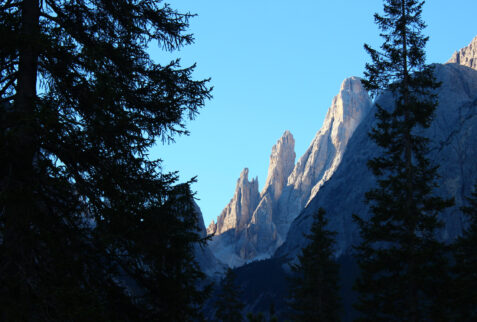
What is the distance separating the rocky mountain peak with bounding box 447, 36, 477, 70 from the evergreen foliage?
173 meters

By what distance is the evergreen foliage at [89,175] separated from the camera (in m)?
5.59

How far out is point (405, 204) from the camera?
1602cm

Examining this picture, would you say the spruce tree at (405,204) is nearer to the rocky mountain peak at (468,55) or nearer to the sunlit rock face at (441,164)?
the sunlit rock face at (441,164)

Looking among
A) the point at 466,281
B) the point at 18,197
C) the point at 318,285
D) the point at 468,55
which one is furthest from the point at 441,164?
the point at 18,197

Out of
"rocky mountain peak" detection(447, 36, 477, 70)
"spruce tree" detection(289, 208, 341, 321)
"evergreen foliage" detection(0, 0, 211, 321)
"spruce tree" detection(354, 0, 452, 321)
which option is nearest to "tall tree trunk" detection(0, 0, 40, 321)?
"evergreen foliage" detection(0, 0, 211, 321)

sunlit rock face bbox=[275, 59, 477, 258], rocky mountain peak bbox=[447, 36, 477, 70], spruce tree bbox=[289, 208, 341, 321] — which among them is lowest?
spruce tree bbox=[289, 208, 341, 321]

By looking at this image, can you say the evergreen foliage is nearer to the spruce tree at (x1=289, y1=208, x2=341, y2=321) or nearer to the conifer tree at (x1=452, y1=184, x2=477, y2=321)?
the conifer tree at (x1=452, y1=184, x2=477, y2=321)

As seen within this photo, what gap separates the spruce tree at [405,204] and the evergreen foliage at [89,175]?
33.9 ft

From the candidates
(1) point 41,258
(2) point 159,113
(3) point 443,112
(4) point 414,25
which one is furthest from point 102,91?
(3) point 443,112

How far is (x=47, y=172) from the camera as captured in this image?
5980 millimetres

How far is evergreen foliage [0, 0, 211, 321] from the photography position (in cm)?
559

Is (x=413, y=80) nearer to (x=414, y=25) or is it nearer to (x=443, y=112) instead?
(x=414, y=25)

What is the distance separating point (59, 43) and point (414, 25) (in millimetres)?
14912

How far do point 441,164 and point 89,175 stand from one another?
115875 millimetres
